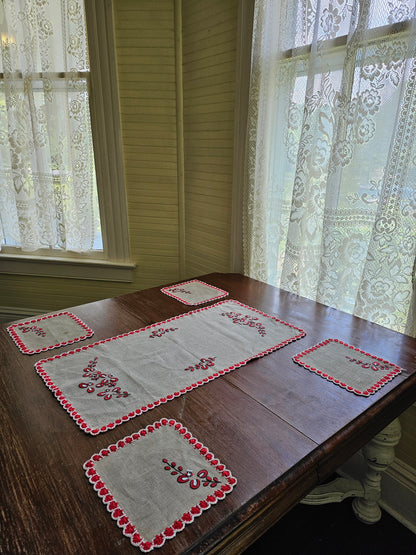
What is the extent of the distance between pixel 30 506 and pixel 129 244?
178 centimetres

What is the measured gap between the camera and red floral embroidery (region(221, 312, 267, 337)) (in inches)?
45.1

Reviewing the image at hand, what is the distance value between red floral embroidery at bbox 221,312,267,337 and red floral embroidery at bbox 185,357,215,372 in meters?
0.22

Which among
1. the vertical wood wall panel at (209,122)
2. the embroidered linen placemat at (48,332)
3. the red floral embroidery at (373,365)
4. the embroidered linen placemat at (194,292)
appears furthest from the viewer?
the vertical wood wall panel at (209,122)

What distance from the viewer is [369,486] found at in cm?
125

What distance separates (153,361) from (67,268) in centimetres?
165

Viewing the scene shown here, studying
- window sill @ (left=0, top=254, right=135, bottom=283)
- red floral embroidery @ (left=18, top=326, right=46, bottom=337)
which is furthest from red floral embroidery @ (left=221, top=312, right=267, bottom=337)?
window sill @ (left=0, top=254, right=135, bottom=283)

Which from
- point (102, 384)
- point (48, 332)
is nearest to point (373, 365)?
point (102, 384)

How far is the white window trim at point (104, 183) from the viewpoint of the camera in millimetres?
1868

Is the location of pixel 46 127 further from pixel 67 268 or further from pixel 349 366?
pixel 349 366

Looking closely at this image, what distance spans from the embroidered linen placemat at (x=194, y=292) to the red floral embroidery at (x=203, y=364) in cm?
39

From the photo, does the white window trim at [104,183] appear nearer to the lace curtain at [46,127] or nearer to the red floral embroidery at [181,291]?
the lace curtain at [46,127]

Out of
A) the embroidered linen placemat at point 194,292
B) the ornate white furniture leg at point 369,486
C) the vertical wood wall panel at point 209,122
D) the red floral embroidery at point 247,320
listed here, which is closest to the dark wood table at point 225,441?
the red floral embroidery at point 247,320

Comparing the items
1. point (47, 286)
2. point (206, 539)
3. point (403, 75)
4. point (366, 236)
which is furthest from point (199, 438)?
point (47, 286)

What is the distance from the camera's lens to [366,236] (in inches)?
48.4
